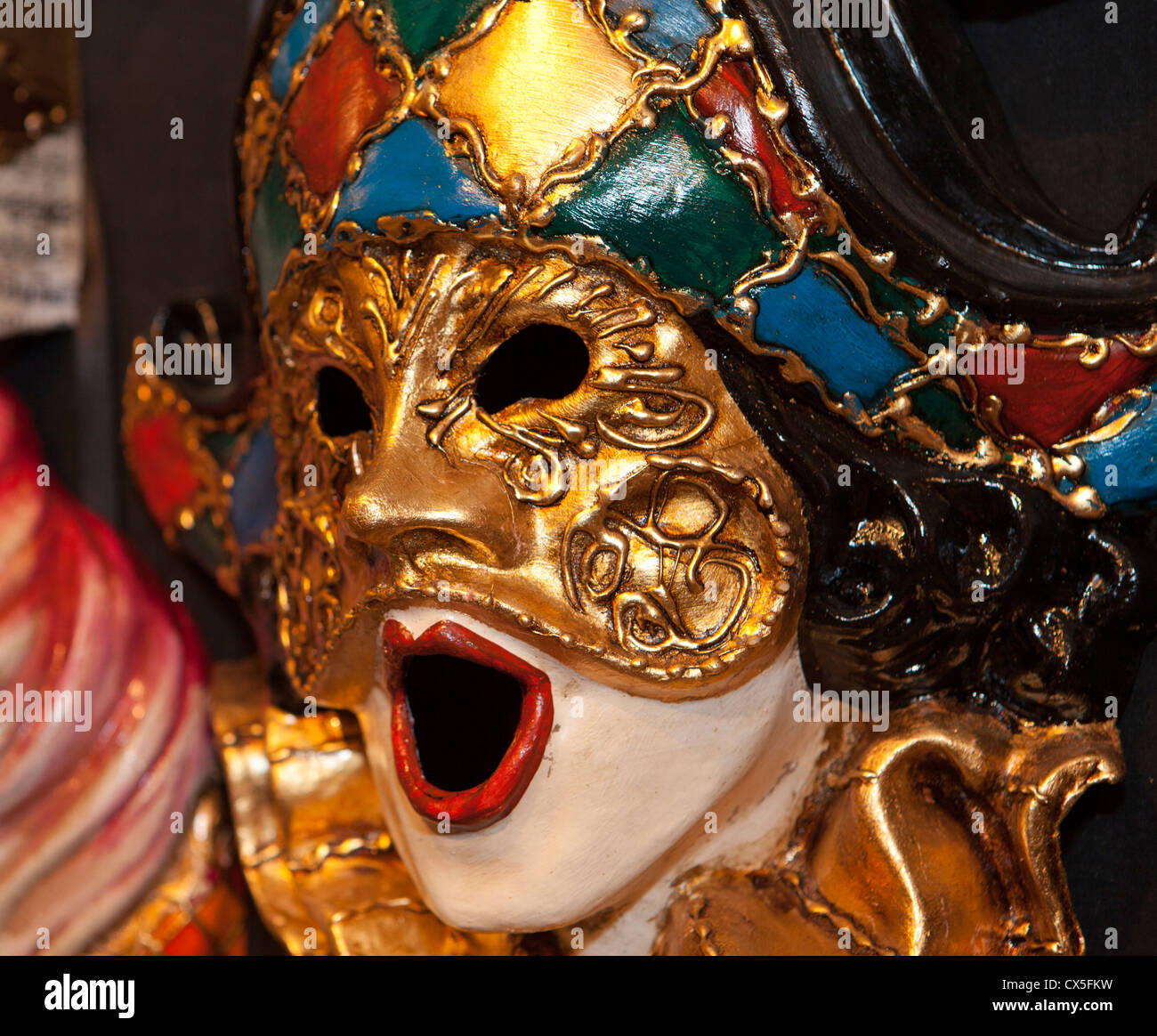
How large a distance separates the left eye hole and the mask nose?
63 mm

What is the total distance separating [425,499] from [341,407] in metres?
0.21

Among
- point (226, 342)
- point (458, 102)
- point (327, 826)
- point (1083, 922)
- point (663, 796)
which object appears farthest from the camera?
point (226, 342)

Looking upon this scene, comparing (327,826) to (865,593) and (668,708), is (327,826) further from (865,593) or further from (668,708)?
(865,593)

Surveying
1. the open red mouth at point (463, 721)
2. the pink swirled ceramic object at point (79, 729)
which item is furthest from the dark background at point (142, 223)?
the open red mouth at point (463, 721)

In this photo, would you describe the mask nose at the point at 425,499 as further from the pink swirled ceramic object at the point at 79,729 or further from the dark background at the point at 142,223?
the dark background at the point at 142,223

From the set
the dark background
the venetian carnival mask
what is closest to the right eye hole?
the venetian carnival mask

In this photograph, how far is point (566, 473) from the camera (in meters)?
1.02

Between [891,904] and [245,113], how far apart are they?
2.87 feet

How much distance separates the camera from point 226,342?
146cm

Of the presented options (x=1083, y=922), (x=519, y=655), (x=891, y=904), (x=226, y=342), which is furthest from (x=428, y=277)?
(x=1083, y=922)

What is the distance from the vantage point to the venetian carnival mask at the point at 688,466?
38.6 inches

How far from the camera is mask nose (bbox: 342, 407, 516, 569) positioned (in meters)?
1.01

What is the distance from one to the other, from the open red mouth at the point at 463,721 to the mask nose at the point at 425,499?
80 mm

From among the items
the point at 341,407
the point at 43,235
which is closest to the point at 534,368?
the point at 341,407
